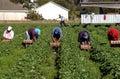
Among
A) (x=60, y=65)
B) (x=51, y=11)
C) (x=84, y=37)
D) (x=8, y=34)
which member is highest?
(x=84, y=37)

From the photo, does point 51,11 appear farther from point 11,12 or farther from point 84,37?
point 84,37

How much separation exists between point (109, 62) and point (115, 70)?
4.30ft

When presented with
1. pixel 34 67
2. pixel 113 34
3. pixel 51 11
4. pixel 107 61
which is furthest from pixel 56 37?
pixel 51 11

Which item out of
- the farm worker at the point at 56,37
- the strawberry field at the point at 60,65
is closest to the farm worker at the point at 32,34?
the farm worker at the point at 56,37

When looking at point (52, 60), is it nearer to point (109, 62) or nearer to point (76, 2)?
point (109, 62)

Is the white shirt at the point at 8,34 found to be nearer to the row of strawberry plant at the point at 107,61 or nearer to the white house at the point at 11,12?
the row of strawberry plant at the point at 107,61

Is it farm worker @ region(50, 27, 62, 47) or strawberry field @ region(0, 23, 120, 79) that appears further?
farm worker @ region(50, 27, 62, 47)

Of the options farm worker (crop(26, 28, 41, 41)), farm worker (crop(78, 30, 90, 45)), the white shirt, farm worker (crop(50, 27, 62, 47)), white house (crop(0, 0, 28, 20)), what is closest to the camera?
farm worker (crop(78, 30, 90, 45))

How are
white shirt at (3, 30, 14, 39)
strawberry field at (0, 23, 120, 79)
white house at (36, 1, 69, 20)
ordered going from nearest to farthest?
strawberry field at (0, 23, 120, 79) < white shirt at (3, 30, 14, 39) < white house at (36, 1, 69, 20)

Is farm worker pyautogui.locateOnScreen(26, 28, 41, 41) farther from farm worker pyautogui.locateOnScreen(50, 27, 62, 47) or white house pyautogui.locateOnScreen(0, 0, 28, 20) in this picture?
white house pyautogui.locateOnScreen(0, 0, 28, 20)

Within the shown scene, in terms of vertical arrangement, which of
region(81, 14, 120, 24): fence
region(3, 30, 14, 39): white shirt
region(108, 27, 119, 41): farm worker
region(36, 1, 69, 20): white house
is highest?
region(108, 27, 119, 41): farm worker

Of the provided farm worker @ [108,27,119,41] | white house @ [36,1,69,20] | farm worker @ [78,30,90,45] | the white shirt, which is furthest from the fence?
white house @ [36,1,69,20]

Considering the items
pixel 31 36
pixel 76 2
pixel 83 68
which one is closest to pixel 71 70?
pixel 83 68

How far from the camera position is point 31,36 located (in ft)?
76.2
